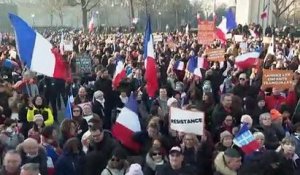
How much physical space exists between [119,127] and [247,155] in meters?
2.34

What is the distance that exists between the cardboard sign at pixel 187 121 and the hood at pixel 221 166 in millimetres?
1060

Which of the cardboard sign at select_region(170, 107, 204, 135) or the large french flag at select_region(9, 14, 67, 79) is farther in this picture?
the large french flag at select_region(9, 14, 67, 79)

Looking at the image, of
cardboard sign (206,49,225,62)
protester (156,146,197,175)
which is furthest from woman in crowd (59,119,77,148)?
cardboard sign (206,49,225,62)

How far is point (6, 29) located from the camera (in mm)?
71938

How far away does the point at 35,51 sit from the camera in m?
10.5

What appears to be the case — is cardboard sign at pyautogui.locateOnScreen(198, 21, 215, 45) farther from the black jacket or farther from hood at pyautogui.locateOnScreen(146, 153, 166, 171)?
the black jacket

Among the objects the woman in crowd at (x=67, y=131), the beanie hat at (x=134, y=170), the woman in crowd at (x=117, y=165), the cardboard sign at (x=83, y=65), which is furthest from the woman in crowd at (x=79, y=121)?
the cardboard sign at (x=83, y=65)

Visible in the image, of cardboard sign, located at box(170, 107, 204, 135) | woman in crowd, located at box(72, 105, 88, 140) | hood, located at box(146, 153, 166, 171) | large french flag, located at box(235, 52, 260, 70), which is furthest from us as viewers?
large french flag, located at box(235, 52, 260, 70)

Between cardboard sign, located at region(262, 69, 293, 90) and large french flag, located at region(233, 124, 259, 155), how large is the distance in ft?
15.1

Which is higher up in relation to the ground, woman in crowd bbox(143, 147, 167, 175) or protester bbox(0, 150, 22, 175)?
protester bbox(0, 150, 22, 175)

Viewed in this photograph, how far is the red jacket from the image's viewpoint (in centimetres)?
1181

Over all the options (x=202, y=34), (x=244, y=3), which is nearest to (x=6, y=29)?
(x=244, y=3)

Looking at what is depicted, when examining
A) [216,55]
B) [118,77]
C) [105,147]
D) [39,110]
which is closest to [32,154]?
[105,147]

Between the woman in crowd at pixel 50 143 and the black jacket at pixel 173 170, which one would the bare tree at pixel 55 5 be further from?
the black jacket at pixel 173 170
